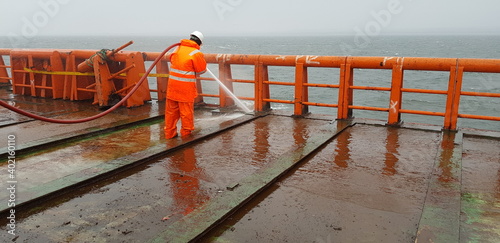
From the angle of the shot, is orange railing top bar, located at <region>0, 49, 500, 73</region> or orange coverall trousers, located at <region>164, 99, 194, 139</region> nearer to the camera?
orange coverall trousers, located at <region>164, 99, 194, 139</region>

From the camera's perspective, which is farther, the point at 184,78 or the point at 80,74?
the point at 80,74

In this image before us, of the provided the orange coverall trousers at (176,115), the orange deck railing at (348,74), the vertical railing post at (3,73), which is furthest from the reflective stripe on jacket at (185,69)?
the vertical railing post at (3,73)

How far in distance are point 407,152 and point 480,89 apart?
1133 inches

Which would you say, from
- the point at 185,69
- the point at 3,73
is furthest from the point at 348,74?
the point at 3,73

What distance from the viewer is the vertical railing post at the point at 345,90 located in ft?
22.3

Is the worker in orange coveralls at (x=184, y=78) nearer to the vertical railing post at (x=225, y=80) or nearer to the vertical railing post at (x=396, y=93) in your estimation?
the vertical railing post at (x=225, y=80)

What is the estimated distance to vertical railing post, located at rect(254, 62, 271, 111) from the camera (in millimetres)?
7570

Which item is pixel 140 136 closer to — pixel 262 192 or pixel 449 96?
pixel 262 192

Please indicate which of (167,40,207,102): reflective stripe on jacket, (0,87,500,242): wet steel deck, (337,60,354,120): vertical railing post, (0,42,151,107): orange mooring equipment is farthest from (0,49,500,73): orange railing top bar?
(167,40,207,102): reflective stripe on jacket

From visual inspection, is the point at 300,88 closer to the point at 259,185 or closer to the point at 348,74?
the point at 348,74

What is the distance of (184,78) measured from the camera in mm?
5469

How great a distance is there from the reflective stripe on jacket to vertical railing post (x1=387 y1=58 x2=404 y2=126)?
125 inches

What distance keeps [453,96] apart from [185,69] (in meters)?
4.15

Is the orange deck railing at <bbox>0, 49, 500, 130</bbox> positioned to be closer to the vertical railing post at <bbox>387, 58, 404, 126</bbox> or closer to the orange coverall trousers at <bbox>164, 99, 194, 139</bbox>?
the vertical railing post at <bbox>387, 58, 404, 126</bbox>
